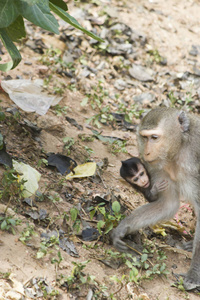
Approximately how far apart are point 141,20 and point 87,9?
4.40 feet

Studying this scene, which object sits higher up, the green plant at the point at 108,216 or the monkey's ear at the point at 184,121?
the monkey's ear at the point at 184,121

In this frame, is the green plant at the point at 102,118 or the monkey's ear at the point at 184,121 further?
the green plant at the point at 102,118

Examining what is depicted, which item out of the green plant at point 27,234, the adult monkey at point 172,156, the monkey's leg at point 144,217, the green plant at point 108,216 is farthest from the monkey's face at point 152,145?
the green plant at point 27,234

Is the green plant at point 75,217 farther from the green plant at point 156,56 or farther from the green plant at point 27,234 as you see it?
the green plant at point 156,56

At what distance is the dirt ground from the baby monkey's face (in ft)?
1.04

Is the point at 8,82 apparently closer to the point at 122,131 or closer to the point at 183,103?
the point at 122,131

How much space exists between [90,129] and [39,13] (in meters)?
3.52

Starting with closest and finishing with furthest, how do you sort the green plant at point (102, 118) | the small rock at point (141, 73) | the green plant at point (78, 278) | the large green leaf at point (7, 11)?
the large green leaf at point (7, 11)
the green plant at point (78, 278)
the green plant at point (102, 118)
the small rock at point (141, 73)

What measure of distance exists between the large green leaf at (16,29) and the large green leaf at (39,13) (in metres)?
0.49

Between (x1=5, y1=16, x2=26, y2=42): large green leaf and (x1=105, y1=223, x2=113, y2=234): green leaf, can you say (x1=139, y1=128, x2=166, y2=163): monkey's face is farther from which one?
(x1=5, y1=16, x2=26, y2=42): large green leaf

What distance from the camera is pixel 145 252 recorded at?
15.1 ft

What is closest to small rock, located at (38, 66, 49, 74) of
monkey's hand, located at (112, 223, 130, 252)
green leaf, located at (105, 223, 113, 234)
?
monkey's hand, located at (112, 223, 130, 252)

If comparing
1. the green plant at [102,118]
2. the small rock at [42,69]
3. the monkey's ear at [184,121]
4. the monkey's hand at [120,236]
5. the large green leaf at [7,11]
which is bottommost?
the green plant at [102,118]

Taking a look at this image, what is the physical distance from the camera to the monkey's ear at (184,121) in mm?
4781
